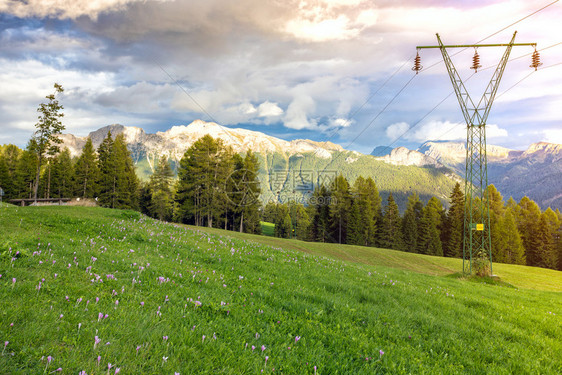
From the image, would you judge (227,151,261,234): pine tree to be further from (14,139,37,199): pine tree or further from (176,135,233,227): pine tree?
(14,139,37,199): pine tree

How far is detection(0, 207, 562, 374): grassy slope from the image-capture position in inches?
130

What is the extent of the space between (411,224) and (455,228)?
30.5 ft

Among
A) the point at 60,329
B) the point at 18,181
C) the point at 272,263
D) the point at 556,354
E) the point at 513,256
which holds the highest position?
the point at 18,181

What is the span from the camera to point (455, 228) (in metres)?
61.8

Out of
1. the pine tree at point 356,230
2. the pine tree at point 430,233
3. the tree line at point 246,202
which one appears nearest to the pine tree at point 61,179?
the tree line at point 246,202

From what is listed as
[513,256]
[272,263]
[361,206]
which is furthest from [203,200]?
[513,256]

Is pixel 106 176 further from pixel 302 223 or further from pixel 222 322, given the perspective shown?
pixel 302 223

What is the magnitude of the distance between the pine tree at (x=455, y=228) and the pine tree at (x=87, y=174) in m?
81.4

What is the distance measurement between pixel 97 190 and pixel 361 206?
198ft

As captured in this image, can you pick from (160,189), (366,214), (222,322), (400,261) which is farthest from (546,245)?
(160,189)

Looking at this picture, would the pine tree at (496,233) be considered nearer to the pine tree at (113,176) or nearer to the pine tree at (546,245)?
the pine tree at (546,245)

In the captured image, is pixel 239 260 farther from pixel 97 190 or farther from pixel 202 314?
pixel 97 190

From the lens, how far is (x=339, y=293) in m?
7.85

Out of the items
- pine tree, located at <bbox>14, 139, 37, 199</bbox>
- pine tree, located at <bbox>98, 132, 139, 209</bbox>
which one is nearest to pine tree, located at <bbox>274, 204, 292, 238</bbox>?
pine tree, located at <bbox>98, 132, 139, 209</bbox>
